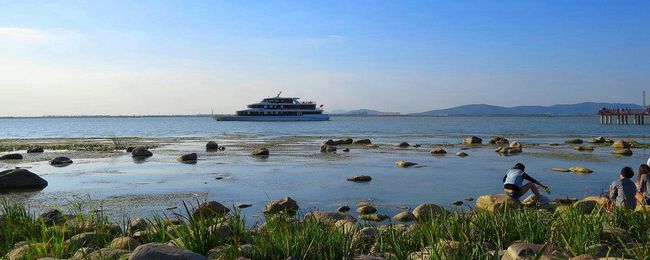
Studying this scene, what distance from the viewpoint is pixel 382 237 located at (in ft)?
19.6

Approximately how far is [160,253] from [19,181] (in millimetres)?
12655

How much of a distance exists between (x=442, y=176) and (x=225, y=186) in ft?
23.5

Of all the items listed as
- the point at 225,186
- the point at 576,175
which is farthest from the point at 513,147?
the point at 225,186

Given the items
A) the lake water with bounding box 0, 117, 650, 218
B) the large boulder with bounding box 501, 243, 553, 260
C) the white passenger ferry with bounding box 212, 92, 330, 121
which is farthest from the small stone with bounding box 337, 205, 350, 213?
the white passenger ferry with bounding box 212, 92, 330, 121

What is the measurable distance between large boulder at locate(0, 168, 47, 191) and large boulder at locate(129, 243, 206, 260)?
12117 mm

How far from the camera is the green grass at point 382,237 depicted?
537cm

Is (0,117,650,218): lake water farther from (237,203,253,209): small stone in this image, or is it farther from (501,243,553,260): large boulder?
(501,243,553,260): large boulder

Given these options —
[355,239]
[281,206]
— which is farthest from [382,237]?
[281,206]

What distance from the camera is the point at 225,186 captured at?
50.8 feet

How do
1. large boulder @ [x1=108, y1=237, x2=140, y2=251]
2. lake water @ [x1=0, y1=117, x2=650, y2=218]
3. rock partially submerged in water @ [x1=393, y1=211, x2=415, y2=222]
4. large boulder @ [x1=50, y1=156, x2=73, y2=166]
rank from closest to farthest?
1. large boulder @ [x1=108, y1=237, x2=140, y2=251]
2. rock partially submerged in water @ [x1=393, y1=211, x2=415, y2=222]
3. lake water @ [x1=0, y1=117, x2=650, y2=218]
4. large boulder @ [x1=50, y1=156, x2=73, y2=166]

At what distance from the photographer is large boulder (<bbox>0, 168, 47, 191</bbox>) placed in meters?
14.9

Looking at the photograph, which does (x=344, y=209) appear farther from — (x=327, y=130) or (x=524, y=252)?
(x=327, y=130)

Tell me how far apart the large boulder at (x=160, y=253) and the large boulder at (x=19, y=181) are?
1212cm

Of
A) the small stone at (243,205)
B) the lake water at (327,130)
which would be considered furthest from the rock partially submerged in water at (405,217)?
the lake water at (327,130)
